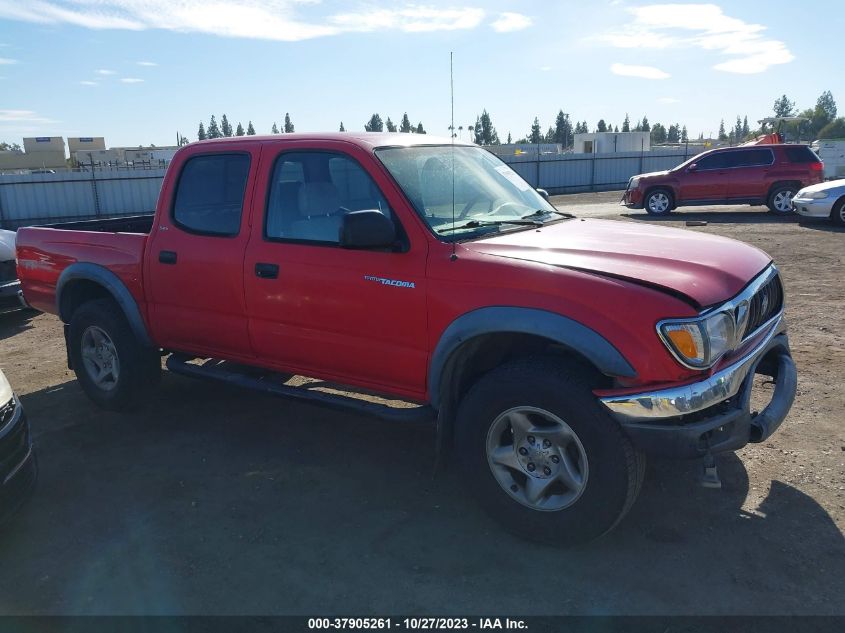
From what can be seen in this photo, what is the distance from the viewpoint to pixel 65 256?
222 inches

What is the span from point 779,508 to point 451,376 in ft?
6.22

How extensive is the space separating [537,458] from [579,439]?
30 cm

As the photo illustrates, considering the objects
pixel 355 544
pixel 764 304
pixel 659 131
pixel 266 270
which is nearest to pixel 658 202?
pixel 764 304

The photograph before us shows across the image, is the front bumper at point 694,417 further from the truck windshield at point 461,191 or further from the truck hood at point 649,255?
the truck windshield at point 461,191

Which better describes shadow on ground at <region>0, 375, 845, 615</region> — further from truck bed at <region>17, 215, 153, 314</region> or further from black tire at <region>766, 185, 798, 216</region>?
black tire at <region>766, 185, 798, 216</region>

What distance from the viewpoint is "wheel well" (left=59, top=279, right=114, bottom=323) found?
18.8ft

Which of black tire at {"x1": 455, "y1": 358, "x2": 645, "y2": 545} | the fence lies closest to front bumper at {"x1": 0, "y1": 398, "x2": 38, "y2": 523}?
black tire at {"x1": 455, "y1": 358, "x2": 645, "y2": 545}

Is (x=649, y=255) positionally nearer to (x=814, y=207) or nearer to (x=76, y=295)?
(x=76, y=295)

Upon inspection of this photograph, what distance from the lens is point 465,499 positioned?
13.4ft

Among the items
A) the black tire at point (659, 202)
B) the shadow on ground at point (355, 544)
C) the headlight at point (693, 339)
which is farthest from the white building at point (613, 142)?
the headlight at point (693, 339)

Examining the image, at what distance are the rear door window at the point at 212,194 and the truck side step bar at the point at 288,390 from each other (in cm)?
98

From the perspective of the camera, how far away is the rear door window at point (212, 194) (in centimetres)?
465

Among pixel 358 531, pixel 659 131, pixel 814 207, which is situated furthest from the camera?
pixel 659 131

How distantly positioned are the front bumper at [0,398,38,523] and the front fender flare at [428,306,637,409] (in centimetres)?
214
